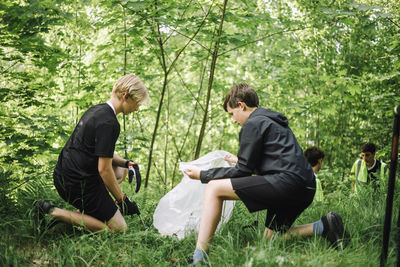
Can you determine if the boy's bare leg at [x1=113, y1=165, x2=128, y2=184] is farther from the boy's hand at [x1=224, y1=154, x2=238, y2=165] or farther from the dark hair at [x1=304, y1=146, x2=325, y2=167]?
the dark hair at [x1=304, y1=146, x2=325, y2=167]

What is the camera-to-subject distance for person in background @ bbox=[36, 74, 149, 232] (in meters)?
2.63

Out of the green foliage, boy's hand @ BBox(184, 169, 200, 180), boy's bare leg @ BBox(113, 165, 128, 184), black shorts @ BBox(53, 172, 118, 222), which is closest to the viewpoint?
the green foliage

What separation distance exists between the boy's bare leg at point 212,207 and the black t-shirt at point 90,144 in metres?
0.93

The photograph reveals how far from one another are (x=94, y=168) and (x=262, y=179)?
1.47m

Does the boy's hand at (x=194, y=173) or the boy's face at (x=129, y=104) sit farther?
the boy's face at (x=129, y=104)

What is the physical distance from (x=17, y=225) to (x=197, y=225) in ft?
5.20

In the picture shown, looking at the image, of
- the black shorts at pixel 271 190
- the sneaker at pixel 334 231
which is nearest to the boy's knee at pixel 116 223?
the black shorts at pixel 271 190

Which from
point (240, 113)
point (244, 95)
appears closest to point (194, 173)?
point (240, 113)

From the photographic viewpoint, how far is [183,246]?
2.67 meters

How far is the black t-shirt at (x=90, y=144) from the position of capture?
2604mm

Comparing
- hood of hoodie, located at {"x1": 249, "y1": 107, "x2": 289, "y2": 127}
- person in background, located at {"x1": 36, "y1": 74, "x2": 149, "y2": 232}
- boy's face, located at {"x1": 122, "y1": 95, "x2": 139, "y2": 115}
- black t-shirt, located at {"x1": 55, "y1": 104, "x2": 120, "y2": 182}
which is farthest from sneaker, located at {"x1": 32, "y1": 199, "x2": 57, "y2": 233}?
hood of hoodie, located at {"x1": 249, "y1": 107, "x2": 289, "y2": 127}

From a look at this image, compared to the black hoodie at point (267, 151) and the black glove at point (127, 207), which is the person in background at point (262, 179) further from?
the black glove at point (127, 207)

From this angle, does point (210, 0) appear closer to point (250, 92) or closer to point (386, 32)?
point (250, 92)

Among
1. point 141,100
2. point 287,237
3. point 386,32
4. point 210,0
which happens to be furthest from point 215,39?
point 386,32
